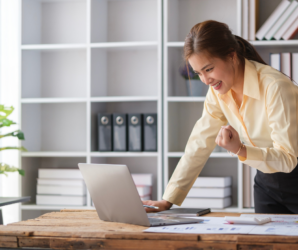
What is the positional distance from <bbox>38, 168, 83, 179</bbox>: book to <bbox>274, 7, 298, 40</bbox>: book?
1641 millimetres

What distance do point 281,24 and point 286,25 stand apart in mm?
32

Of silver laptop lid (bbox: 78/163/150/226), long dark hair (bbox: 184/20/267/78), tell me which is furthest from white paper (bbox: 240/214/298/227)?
long dark hair (bbox: 184/20/267/78)

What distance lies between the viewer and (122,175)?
115 centimetres

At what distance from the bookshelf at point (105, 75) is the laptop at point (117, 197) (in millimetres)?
1376

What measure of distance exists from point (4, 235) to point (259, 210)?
104 centimetres

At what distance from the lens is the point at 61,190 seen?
2.77 m

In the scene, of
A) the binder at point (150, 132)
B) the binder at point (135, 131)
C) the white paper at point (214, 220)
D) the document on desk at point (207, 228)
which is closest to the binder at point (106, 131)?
the binder at point (135, 131)

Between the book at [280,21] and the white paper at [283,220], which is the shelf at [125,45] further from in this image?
the white paper at [283,220]

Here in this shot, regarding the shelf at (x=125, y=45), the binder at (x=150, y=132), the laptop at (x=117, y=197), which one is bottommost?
the laptop at (x=117, y=197)

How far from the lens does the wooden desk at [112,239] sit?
96cm

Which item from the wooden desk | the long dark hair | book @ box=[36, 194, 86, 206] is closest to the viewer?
the wooden desk

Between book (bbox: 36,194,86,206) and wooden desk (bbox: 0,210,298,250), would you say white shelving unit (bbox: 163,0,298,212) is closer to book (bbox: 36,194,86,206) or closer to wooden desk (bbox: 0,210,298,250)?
book (bbox: 36,194,86,206)

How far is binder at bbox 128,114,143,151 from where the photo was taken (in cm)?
266

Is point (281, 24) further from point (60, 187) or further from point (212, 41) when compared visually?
point (60, 187)
